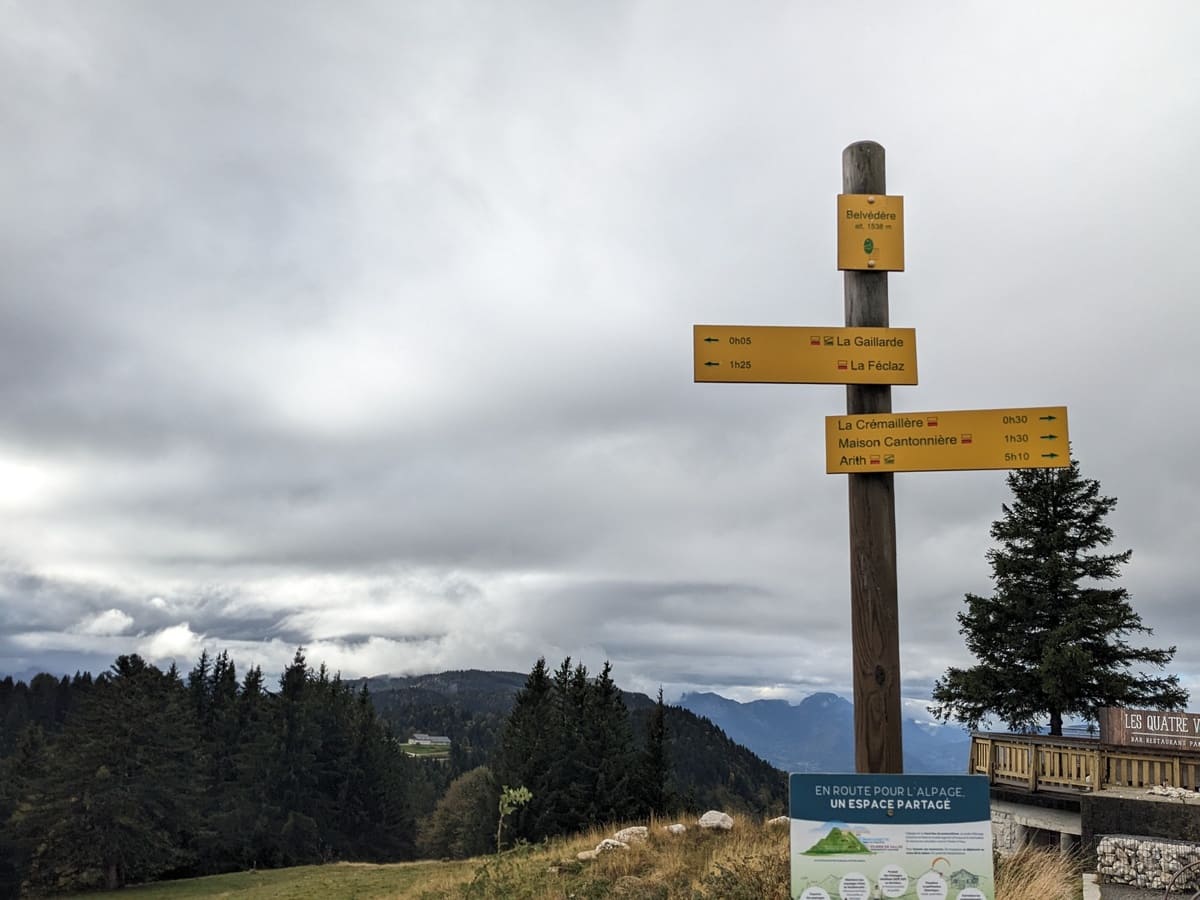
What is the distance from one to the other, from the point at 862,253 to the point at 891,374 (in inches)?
39.0

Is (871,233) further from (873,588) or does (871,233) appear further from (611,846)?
(611,846)

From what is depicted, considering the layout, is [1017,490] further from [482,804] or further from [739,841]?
[482,804]

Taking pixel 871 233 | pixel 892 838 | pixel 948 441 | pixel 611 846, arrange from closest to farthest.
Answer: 1. pixel 892 838
2. pixel 948 441
3. pixel 871 233
4. pixel 611 846

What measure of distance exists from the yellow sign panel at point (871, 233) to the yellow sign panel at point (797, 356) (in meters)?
0.61

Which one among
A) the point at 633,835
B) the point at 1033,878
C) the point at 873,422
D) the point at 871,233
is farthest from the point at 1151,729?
the point at 871,233

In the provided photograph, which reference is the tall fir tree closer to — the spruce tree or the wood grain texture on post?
the spruce tree

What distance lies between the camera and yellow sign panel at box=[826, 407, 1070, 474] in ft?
21.5

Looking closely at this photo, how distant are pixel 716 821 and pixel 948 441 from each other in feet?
36.6

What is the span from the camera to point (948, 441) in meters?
6.66

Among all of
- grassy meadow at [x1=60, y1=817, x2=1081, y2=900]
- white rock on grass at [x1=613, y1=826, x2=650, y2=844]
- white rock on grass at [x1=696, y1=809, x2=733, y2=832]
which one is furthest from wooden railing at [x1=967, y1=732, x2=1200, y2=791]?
white rock on grass at [x1=613, y1=826, x2=650, y2=844]

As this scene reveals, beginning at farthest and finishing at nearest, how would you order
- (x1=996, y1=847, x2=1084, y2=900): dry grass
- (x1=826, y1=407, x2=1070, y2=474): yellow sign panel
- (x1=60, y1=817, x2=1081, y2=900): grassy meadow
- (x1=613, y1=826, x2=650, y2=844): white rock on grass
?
(x1=613, y1=826, x2=650, y2=844): white rock on grass → (x1=60, y1=817, x2=1081, y2=900): grassy meadow → (x1=996, y1=847, x2=1084, y2=900): dry grass → (x1=826, y1=407, x2=1070, y2=474): yellow sign panel

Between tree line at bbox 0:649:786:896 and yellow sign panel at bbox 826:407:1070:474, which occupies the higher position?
yellow sign panel at bbox 826:407:1070:474

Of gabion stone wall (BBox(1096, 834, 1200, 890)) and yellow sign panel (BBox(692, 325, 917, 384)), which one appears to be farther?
gabion stone wall (BBox(1096, 834, 1200, 890))

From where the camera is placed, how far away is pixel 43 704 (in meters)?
108
